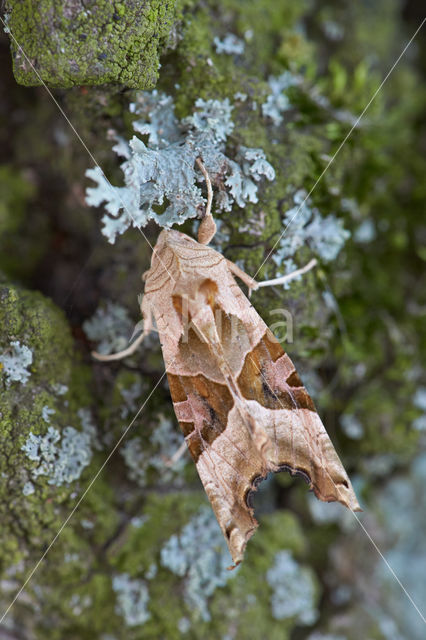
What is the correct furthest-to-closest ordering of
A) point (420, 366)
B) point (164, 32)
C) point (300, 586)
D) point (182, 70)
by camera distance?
point (420, 366), point (300, 586), point (182, 70), point (164, 32)

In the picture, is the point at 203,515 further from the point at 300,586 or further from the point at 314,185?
the point at 314,185

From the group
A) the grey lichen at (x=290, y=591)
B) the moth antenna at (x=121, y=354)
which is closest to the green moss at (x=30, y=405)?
the moth antenna at (x=121, y=354)

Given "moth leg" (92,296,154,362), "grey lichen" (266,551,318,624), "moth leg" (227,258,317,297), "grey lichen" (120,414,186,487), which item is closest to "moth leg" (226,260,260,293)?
"moth leg" (227,258,317,297)

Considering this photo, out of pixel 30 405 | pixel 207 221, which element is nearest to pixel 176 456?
pixel 30 405

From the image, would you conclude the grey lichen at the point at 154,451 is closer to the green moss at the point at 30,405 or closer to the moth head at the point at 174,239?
the green moss at the point at 30,405

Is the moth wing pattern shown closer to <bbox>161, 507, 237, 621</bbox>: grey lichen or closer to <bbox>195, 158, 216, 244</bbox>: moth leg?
<bbox>195, 158, 216, 244</bbox>: moth leg

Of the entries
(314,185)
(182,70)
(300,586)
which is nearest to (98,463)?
(300,586)
